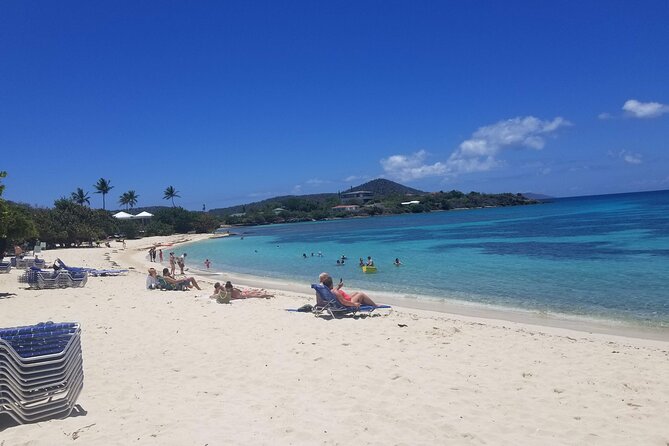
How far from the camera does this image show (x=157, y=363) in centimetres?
669

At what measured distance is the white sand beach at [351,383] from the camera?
14.5ft

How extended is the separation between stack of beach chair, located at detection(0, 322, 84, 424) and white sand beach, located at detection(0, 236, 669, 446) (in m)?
0.18

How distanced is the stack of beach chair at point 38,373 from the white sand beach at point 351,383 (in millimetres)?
181

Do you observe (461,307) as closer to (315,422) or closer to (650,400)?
(650,400)

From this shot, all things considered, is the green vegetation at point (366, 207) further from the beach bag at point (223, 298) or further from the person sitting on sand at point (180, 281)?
the beach bag at point (223, 298)

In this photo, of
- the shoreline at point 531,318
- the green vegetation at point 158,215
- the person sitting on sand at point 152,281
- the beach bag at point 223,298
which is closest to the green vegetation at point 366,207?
the green vegetation at point 158,215

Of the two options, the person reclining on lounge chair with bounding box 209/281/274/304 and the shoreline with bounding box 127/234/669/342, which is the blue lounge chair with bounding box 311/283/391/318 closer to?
the shoreline with bounding box 127/234/669/342

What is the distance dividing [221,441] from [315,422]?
0.98m

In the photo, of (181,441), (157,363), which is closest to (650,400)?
(181,441)

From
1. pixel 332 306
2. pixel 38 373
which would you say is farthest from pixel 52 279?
pixel 38 373

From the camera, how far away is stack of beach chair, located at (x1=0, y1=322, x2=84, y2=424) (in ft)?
14.3

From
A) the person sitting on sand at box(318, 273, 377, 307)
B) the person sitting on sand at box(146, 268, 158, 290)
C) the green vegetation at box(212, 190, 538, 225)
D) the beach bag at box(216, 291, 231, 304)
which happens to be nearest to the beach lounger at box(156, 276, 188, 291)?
the person sitting on sand at box(146, 268, 158, 290)

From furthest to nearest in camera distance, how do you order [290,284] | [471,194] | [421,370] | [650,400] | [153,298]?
A: 1. [471,194]
2. [290,284]
3. [153,298]
4. [421,370]
5. [650,400]

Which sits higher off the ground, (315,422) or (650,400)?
(315,422)
